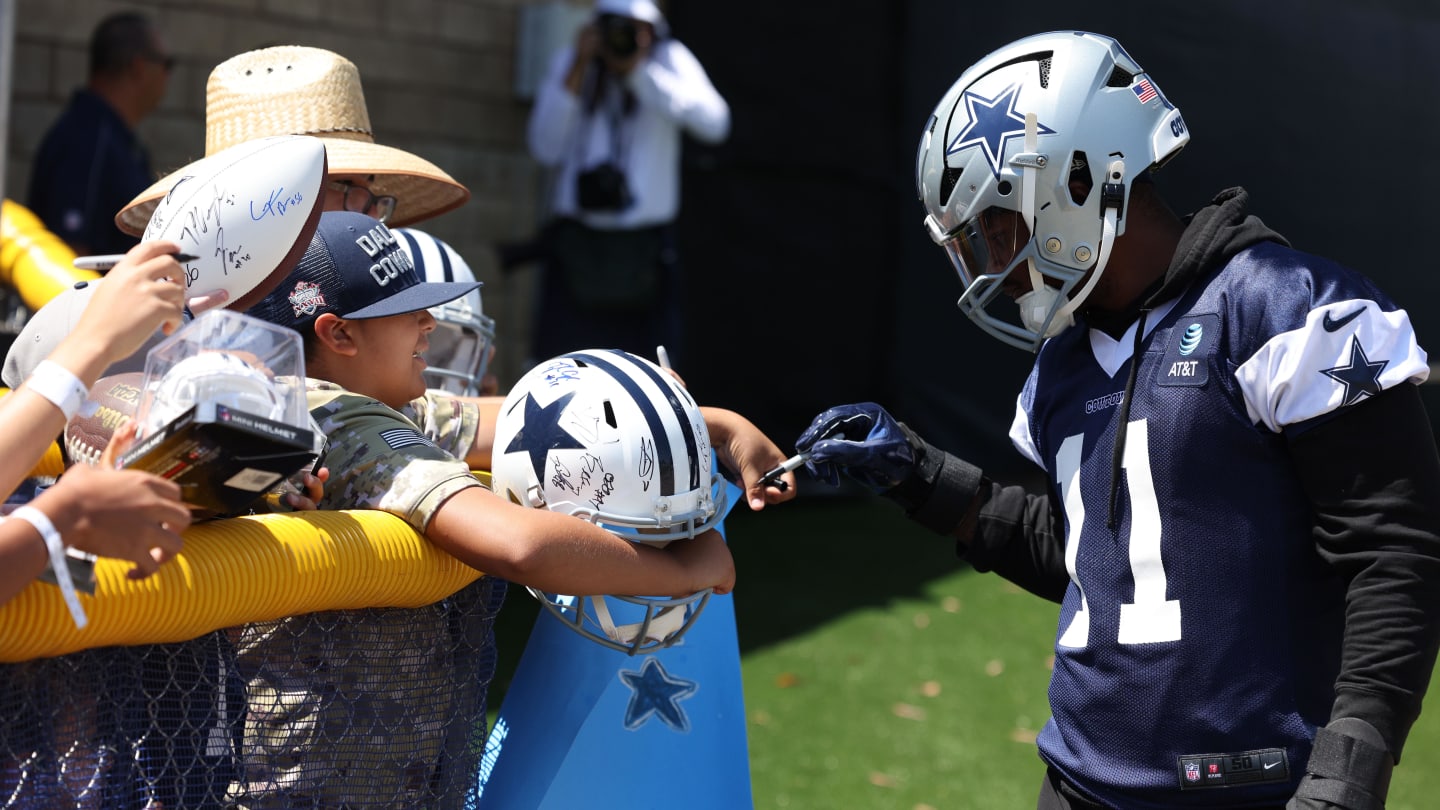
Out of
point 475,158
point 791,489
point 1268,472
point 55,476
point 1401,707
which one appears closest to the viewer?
point 1401,707

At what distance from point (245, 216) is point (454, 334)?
4.63 feet

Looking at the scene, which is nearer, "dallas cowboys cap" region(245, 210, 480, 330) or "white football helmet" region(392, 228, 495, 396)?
"dallas cowboys cap" region(245, 210, 480, 330)

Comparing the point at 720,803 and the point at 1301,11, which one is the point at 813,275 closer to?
the point at 1301,11

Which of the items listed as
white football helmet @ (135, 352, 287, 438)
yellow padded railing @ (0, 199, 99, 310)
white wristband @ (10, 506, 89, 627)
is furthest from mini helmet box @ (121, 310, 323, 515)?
yellow padded railing @ (0, 199, 99, 310)

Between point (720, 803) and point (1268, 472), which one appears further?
point (720, 803)

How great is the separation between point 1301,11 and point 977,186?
27.5 ft

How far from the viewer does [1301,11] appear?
995cm

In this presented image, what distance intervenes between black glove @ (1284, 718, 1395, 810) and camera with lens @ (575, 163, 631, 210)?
549cm

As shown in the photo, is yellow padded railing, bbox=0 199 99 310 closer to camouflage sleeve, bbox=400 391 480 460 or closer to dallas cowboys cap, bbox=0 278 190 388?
camouflage sleeve, bbox=400 391 480 460

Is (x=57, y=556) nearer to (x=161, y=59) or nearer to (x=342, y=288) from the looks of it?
(x=342, y=288)

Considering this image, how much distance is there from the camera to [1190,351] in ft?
8.12

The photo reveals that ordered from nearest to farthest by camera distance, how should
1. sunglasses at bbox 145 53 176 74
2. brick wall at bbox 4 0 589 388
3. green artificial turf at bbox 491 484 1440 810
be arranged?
green artificial turf at bbox 491 484 1440 810, sunglasses at bbox 145 53 176 74, brick wall at bbox 4 0 589 388

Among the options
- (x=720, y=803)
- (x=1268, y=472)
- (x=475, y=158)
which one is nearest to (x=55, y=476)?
(x=720, y=803)

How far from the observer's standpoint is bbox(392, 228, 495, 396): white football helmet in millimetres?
3576
